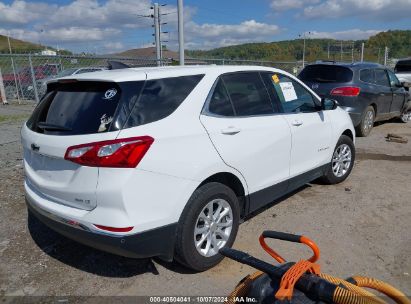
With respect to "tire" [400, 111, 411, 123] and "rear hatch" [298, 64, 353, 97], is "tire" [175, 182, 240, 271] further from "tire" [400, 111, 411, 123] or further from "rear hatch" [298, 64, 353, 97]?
"tire" [400, 111, 411, 123]

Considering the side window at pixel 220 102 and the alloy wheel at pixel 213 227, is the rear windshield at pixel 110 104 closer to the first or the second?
the side window at pixel 220 102

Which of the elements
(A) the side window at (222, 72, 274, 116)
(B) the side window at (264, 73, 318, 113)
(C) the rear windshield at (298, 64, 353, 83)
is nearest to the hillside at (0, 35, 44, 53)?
(C) the rear windshield at (298, 64, 353, 83)

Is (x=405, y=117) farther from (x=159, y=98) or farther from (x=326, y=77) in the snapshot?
(x=159, y=98)

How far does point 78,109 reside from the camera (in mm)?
3023

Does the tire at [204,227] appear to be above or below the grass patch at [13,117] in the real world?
above

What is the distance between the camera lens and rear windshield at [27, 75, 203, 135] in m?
2.81

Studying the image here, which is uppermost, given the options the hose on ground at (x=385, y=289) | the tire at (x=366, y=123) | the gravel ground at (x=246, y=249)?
the hose on ground at (x=385, y=289)

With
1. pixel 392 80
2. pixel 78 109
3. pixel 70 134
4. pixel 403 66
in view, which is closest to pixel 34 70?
pixel 392 80

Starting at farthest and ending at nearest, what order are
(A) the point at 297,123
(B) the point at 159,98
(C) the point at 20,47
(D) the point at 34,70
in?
(C) the point at 20,47 → (D) the point at 34,70 → (A) the point at 297,123 → (B) the point at 159,98

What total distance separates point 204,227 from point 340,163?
308cm

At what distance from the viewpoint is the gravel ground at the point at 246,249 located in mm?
3211

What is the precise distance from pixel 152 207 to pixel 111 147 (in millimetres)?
524

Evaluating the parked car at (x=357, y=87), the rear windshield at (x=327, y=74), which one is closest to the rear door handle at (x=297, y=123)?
the parked car at (x=357, y=87)

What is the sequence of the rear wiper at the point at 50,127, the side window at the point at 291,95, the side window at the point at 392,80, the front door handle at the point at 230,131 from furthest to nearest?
the side window at the point at 392,80
the side window at the point at 291,95
the front door handle at the point at 230,131
the rear wiper at the point at 50,127
